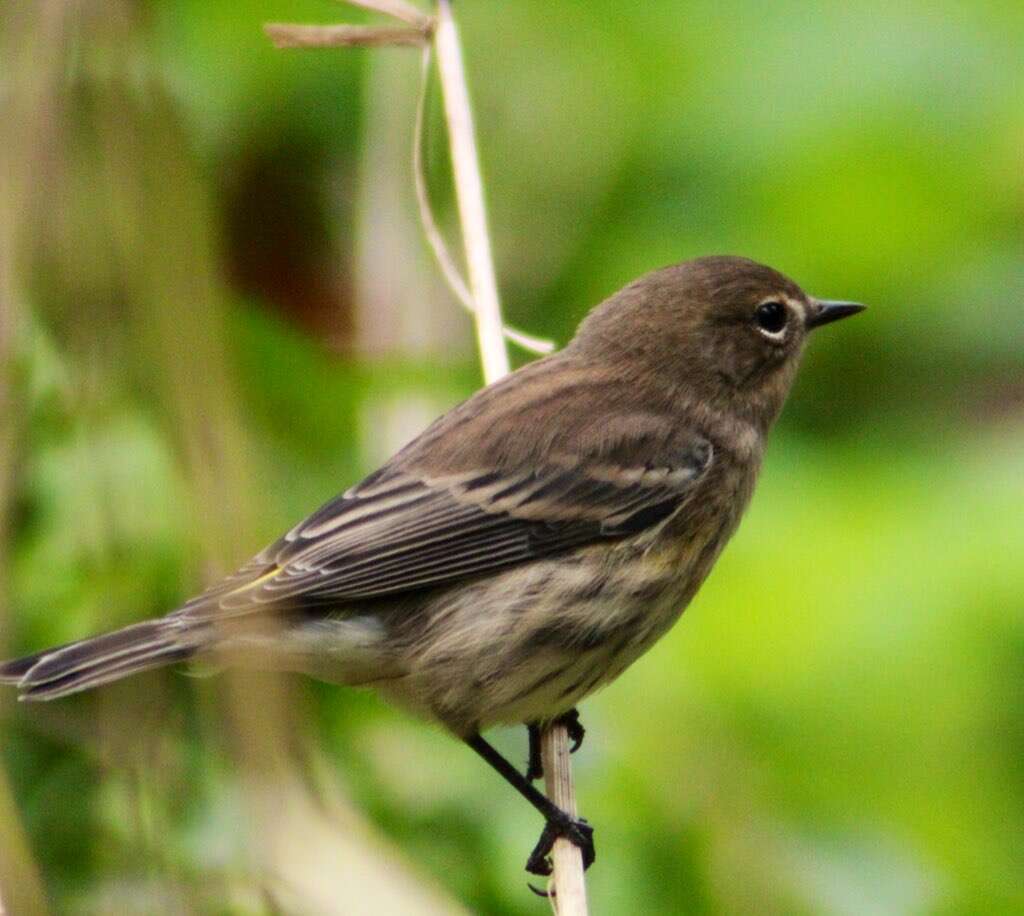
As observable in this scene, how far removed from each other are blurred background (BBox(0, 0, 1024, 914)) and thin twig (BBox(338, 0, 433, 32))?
0.27 m

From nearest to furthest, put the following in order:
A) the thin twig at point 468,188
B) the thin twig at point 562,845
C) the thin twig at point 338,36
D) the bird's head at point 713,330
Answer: the thin twig at point 562,845 < the thin twig at point 338,36 < the thin twig at point 468,188 < the bird's head at point 713,330

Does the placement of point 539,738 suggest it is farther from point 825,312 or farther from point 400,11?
point 400,11

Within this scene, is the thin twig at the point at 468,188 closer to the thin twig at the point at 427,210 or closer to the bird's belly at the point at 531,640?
the thin twig at the point at 427,210

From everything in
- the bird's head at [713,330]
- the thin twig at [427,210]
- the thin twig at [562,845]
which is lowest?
the thin twig at [562,845]

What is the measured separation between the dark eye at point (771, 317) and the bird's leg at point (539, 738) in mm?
1137

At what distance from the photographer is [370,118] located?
200 inches

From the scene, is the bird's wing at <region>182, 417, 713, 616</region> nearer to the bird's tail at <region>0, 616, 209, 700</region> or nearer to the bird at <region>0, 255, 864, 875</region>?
the bird at <region>0, 255, 864, 875</region>

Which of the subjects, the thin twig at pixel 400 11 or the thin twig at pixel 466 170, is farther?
the thin twig at pixel 466 170

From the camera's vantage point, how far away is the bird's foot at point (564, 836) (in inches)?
131

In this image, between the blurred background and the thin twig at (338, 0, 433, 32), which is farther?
the thin twig at (338, 0, 433, 32)

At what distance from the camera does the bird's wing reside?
3.58m

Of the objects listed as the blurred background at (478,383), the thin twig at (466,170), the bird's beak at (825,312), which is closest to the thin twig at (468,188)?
the thin twig at (466,170)

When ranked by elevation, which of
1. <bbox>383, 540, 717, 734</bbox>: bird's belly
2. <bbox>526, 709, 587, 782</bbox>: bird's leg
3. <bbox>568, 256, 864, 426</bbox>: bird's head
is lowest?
<bbox>526, 709, 587, 782</bbox>: bird's leg

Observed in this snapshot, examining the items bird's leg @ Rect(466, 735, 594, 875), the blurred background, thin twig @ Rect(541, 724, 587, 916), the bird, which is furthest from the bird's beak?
bird's leg @ Rect(466, 735, 594, 875)
